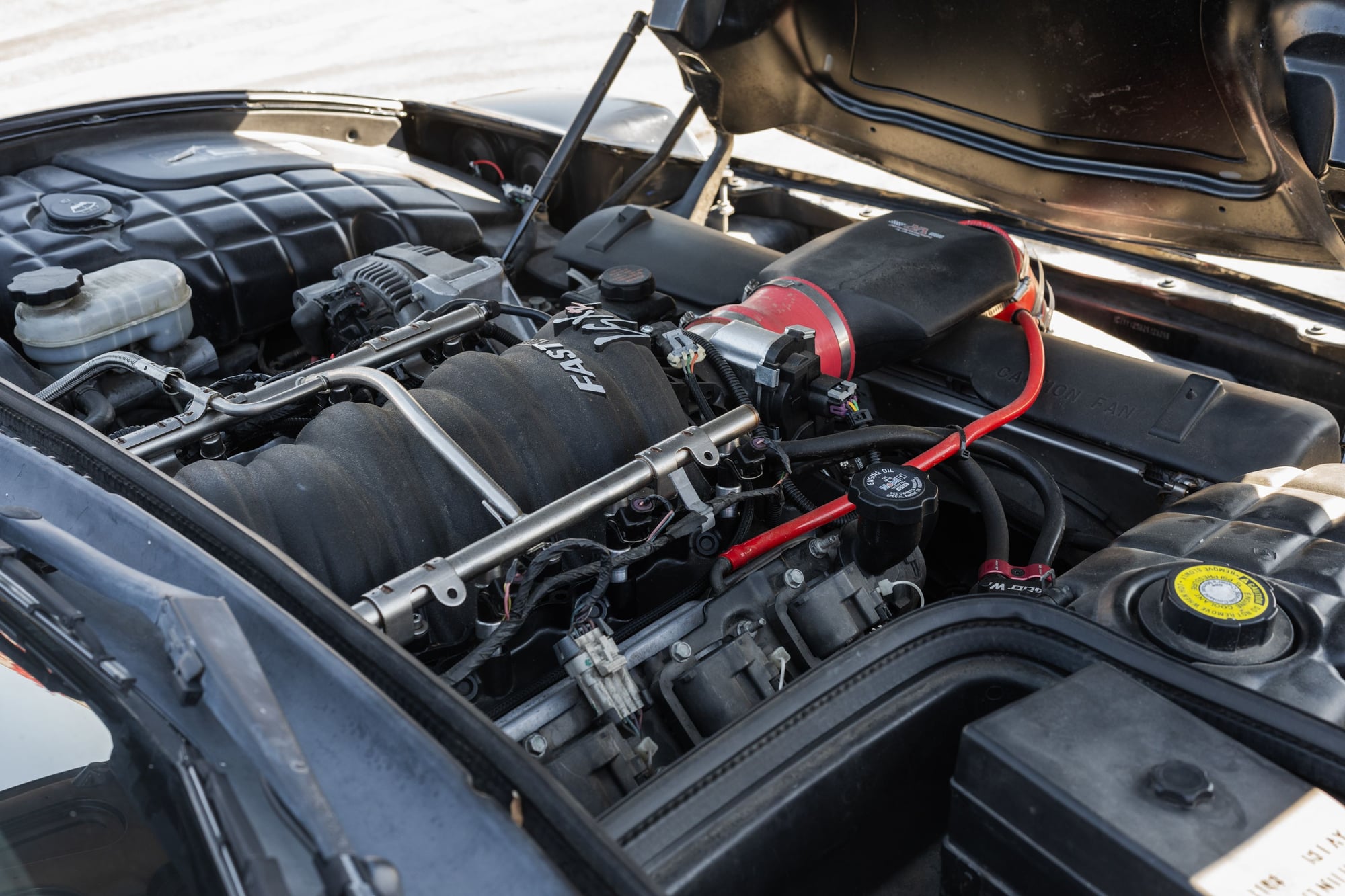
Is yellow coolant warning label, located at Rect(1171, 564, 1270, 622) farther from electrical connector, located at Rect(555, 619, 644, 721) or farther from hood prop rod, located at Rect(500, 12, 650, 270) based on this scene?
hood prop rod, located at Rect(500, 12, 650, 270)

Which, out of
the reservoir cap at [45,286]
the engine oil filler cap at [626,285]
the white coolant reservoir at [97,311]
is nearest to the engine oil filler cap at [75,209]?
the white coolant reservoir at [97,311]

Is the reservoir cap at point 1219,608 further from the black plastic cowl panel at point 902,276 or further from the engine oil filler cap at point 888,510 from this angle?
the black plastic cowl panel at point 902,276

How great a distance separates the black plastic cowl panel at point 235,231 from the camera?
7.48 feet

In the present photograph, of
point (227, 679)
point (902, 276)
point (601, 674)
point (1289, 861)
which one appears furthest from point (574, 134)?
point (1289, 861)

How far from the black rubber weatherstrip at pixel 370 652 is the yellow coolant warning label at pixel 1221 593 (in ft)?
2.59

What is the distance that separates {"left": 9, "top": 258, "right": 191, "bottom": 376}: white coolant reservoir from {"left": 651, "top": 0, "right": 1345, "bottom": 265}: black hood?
3.85ft

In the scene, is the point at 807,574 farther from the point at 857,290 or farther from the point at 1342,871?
the point at 1342,871

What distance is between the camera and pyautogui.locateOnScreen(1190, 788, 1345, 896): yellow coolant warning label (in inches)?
35.1

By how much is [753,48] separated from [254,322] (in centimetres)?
126

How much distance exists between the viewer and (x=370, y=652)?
973 millimetres

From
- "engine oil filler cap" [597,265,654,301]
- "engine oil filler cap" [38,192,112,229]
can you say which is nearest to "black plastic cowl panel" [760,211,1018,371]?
"engine oil filler cap" [597,265,654,301]

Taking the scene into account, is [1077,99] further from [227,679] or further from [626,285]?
[227,679]

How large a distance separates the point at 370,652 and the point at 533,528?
515 millimetres

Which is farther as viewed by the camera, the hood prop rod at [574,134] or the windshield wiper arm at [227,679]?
the hood prop rod at [574,134]
